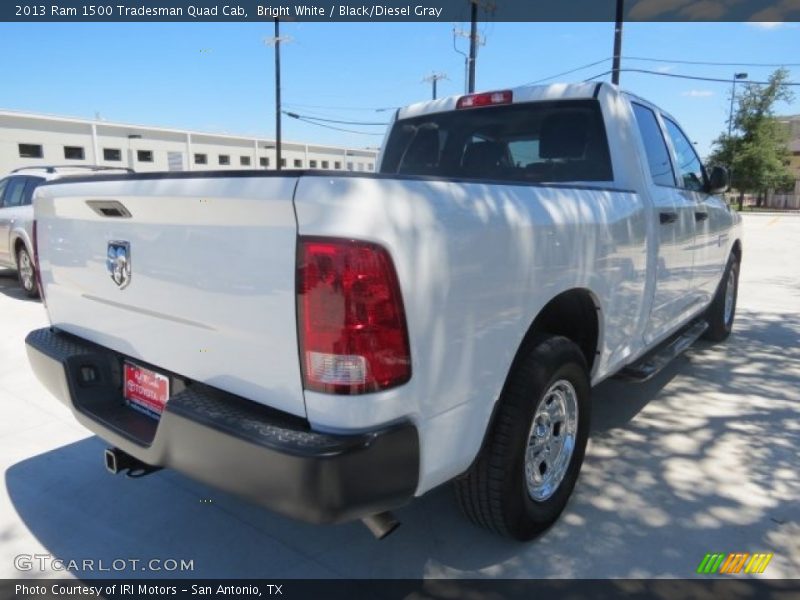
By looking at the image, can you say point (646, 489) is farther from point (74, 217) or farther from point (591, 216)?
point (74, 217)

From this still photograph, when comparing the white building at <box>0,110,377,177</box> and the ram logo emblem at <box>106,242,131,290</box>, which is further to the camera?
the white building at <box>0,110,377,177</box>

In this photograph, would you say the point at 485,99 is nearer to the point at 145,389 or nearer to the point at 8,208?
the point at 145,389

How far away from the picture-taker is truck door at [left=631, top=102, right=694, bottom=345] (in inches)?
133

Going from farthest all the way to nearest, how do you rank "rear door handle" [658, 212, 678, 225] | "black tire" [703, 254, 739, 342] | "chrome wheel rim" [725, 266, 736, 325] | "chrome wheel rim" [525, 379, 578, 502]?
"chrome wheel rim" [725, 266, 736, 325] < "black tire" [703, 254, 739, 342] < "rear door handle" [658, 212, 678, 225] < "chrome wheel rim" [525, 379, 578, 502]

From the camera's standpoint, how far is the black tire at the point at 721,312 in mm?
5500

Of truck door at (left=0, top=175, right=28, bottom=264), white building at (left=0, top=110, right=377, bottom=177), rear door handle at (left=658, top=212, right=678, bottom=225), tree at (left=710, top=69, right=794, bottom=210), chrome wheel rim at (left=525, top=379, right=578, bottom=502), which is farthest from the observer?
tree at (left=710, top=69, right=794, bottom=210)

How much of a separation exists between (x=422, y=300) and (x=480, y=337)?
0.34 metres

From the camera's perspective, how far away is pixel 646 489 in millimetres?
3008

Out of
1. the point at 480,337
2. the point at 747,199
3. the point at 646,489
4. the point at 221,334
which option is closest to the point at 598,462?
the point at 646,489

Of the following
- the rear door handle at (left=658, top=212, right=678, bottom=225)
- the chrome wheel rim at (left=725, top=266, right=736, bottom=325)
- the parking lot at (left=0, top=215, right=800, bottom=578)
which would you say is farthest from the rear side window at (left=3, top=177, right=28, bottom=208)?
the chrome wheel rim at (left=725, top=266, right=736, bottom=325)

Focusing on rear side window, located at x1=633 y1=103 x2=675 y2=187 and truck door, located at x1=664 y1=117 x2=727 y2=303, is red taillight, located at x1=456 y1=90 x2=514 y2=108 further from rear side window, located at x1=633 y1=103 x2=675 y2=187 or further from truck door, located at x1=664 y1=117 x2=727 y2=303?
truck door, located at x1=664 y1=117 x2=727 y2=303

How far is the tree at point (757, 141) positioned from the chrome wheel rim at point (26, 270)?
49232 mm

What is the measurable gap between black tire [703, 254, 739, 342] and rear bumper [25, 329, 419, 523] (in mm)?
4717

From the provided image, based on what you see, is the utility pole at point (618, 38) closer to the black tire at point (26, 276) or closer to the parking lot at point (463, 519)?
the parking lot at point (463, 519)
